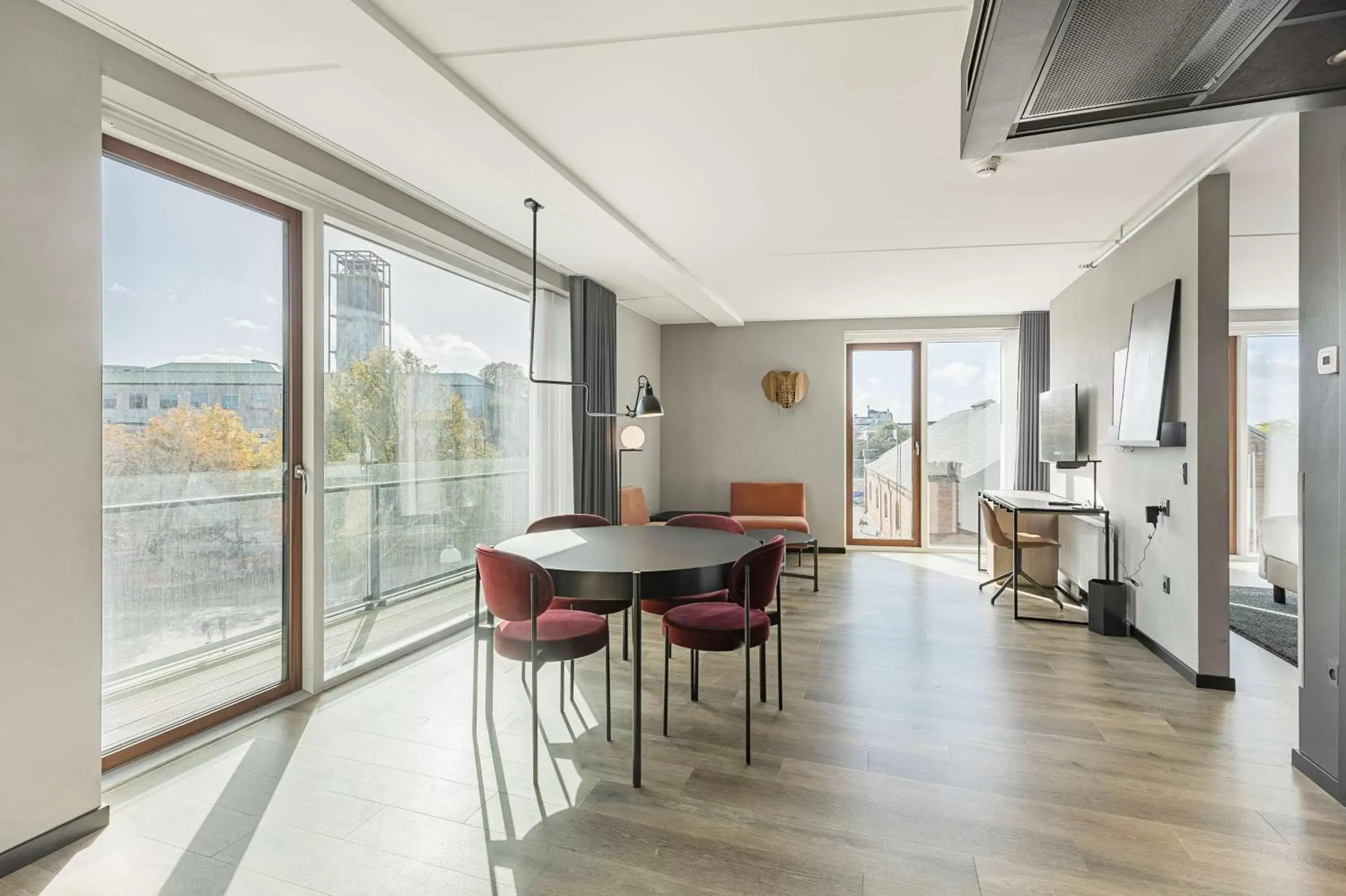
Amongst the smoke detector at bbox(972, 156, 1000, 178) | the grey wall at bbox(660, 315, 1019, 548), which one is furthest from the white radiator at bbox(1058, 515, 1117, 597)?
the smoke detector at bbox(972, 156, 1000, 178)

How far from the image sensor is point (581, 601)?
3404 mm

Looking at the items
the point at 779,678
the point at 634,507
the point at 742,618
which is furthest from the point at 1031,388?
the point at 742,618

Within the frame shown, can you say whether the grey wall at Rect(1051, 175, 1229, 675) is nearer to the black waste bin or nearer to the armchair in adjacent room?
the black waste bin

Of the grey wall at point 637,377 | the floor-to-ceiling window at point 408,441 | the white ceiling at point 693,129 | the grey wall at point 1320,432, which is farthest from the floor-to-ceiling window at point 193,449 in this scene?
the grey wall at point 1320,432

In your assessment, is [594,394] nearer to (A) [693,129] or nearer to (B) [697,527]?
(B) [697,527]

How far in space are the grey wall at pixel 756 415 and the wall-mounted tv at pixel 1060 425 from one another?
1847 millimetres

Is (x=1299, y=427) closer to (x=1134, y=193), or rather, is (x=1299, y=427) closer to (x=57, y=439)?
(x=1134, y=193)

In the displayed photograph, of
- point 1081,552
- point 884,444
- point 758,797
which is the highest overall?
point 884,444

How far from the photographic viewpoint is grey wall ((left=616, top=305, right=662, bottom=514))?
657 centimetres

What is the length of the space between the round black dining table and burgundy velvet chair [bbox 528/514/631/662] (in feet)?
1.06

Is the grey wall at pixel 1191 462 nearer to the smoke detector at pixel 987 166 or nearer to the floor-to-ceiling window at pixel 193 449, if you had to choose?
the smoke detector at pixel 987 166

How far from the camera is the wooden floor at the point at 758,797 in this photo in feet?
6.17

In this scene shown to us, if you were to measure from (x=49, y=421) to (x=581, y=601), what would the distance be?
2.20 m

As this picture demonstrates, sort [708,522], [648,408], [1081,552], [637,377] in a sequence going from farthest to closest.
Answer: [637,377]
[1081,552]
[648,408]
[708,522]
